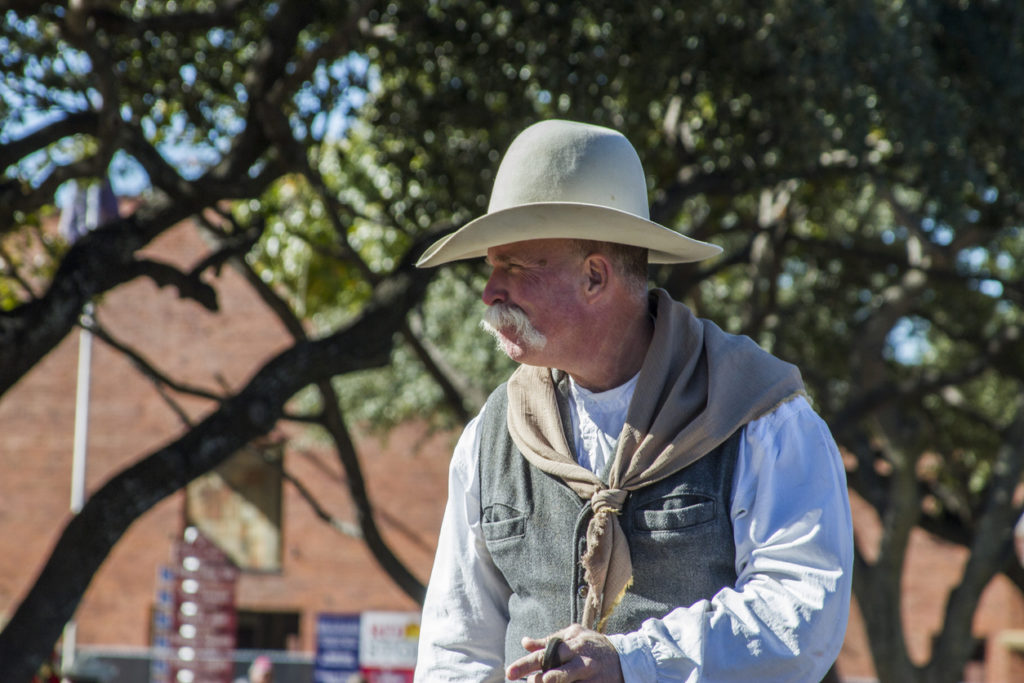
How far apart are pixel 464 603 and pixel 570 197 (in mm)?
875

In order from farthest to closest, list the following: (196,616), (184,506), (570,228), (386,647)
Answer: (184,506) < (386,647) < (196,616) < (570,228)

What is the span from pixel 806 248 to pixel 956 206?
3.46 metres

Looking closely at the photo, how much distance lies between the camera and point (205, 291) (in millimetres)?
6469

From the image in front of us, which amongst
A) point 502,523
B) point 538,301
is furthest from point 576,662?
point 538,301

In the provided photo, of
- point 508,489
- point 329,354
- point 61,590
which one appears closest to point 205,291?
point 329,354

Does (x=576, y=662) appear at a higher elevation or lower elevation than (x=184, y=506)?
lower

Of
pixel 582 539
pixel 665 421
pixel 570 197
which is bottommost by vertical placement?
pixel 582 539

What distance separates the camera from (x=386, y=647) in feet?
45.2

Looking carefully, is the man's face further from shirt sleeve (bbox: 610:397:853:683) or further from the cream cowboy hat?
shirt sleeve (bbox: 610:397:853:683)

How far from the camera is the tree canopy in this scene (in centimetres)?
629

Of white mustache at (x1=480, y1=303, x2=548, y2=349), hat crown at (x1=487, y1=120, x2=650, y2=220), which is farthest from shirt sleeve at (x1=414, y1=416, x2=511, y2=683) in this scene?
hat crown at (x1=487, y1=120, x2=650, y2=220)

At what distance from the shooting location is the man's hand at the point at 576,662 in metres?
2.04

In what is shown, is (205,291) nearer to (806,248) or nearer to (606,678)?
(606,678)

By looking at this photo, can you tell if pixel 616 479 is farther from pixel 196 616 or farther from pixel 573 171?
pixel 196 616
